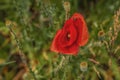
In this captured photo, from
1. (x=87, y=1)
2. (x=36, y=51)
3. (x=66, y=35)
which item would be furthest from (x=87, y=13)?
(x=66, y=35)

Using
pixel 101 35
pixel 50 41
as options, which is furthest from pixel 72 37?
pixel 50 41

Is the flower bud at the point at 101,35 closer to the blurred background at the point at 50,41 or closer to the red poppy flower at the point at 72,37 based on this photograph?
the blurred background at the point at 50,41

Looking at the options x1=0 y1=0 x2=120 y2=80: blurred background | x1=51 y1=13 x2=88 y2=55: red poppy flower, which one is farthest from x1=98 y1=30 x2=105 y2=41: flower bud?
x1=51 y1=13 x2=88 y2=55: red poppy flower

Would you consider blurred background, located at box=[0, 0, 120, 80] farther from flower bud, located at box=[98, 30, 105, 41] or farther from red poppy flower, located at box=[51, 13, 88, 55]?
red poppy flower, located at box=[51, 13, 88, 55]

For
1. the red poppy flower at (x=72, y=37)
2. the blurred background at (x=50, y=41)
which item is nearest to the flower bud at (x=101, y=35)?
the blurred background at (x=50, y=41)

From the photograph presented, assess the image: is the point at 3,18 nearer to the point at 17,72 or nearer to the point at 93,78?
the point at 17,72
